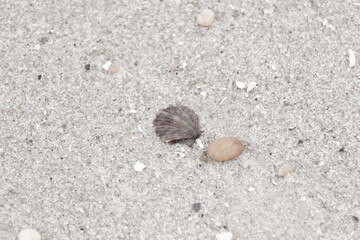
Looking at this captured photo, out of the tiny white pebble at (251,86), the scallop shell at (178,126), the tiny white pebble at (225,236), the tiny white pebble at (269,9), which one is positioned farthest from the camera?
the tiny white pebble at (269,9)

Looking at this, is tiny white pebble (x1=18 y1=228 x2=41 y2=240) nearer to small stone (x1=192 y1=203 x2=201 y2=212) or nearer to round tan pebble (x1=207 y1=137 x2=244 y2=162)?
small stone (x1=192 y1=203 x2=201 y2=212)

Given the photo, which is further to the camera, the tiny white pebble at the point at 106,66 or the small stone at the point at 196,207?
the tiny white pebble at the point at 106,66

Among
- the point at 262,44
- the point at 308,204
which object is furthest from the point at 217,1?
the point at 308,204

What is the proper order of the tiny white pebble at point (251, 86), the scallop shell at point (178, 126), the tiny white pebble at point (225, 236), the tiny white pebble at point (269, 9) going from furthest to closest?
the tiny white pebble at point (269, 9)
the tiny white pebble at point (251, 86)
the scallop shell at point (178, 126)
the tiny white pebble at point (225, 236)

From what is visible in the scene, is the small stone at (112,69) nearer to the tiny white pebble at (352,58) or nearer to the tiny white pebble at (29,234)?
the tiny white pebble at (29,234)

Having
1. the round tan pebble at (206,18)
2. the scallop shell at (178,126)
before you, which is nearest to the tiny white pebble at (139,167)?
the scallop shell at (178,126)

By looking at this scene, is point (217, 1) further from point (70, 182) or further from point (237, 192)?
point (70, 182)

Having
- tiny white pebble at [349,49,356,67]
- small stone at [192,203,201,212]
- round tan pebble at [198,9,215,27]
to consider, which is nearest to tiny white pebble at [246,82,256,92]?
round tan pebble at [198,9,215,27]
